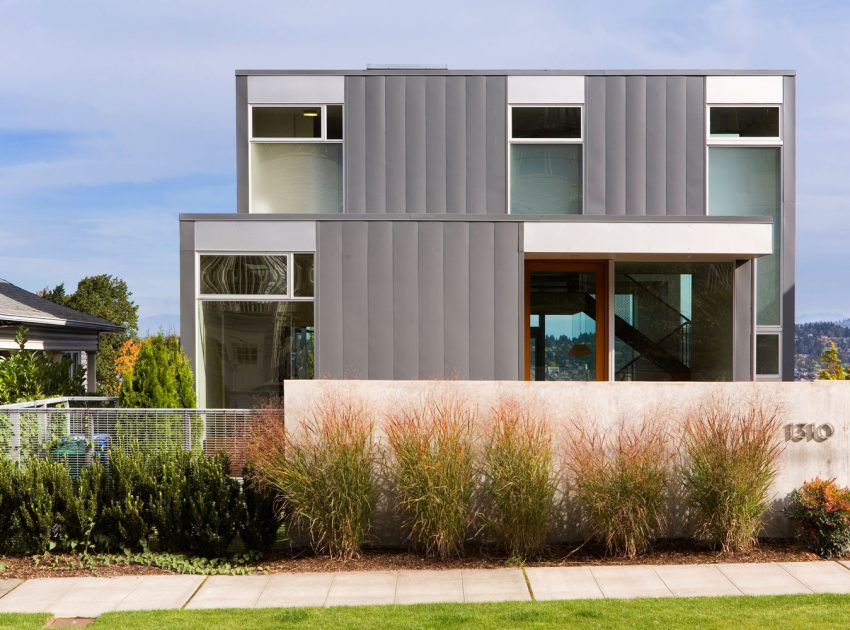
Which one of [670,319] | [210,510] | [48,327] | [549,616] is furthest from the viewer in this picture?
[48,327]

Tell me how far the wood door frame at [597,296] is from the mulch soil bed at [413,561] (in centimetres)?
A: 442

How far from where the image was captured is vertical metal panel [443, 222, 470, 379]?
10180 mm

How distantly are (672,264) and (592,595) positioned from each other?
6339mm

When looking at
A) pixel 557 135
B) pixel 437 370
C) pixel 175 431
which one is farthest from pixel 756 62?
pixel 175 431

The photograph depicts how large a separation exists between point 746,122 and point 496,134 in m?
3.66

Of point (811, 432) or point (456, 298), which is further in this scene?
point (456, 298)

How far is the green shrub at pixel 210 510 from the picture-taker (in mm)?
7406

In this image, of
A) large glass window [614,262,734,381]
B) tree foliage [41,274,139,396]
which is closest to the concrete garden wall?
large glass window [614,262,734,381]

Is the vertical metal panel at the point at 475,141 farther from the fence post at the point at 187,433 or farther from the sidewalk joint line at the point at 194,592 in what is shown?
the sidewalk joint line at the point at 194,592

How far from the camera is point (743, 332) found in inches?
448

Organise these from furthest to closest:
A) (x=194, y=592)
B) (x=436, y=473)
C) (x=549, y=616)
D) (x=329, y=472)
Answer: (x=329, y=472), (x=436, y=473), (x=194, y=592), (x=549, y=616)

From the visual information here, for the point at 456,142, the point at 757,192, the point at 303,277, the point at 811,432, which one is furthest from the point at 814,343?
the point at 303,277

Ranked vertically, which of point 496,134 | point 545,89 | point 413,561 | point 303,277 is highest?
point 545,89

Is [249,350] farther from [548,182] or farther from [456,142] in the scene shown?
[548,182]
